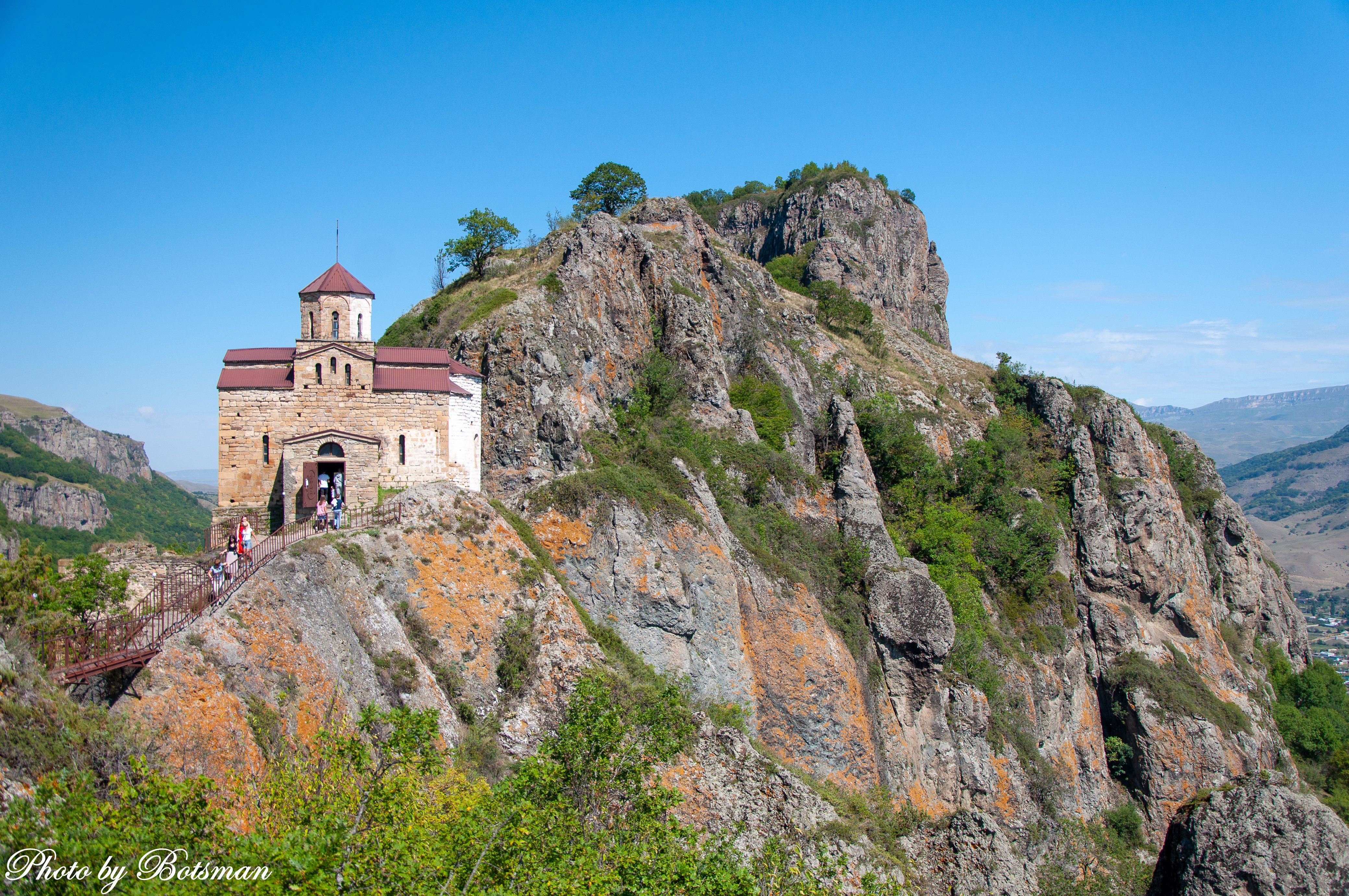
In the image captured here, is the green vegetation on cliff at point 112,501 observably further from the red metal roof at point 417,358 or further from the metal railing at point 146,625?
the metal railing at point 146,625

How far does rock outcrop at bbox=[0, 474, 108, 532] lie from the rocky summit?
Answer: 121 metres

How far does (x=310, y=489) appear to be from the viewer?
29719 millimetres

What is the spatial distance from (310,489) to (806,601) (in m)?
21.2

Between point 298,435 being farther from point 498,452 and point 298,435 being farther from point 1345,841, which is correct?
point 1345,841

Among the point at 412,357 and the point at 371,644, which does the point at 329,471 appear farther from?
the point at 371,644

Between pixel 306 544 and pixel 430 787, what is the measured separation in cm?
940

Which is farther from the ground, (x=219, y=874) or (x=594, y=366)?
(x=594, y=366)

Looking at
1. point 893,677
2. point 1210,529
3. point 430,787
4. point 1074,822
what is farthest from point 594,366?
point 1210,529

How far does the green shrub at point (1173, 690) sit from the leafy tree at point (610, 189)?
51863 millimetres

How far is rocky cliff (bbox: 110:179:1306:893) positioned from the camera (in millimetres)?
25422

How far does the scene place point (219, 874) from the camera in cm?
1148

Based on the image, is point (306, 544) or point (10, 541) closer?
point (306, 544)

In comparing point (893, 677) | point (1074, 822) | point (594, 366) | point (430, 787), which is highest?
point (594, 366)

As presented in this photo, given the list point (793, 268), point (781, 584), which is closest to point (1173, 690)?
point (781, 584)
